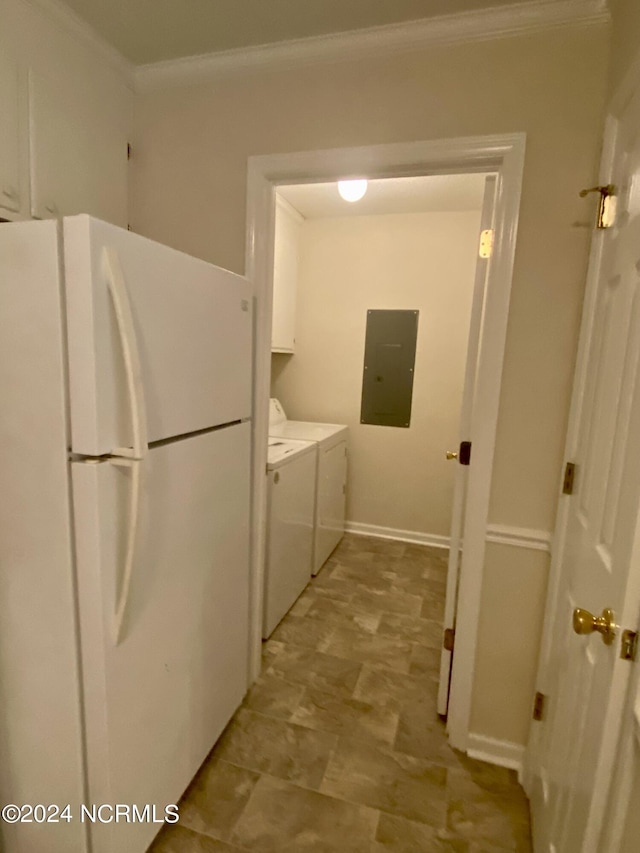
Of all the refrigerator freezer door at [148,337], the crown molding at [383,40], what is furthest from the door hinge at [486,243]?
the refrigerator freezer door at [148,337]

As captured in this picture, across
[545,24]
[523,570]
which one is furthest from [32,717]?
[545,24]

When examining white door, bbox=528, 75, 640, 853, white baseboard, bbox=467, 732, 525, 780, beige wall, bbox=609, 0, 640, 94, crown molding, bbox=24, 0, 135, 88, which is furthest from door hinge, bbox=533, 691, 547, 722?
crown molding, bbox=24, 0, 135, 88

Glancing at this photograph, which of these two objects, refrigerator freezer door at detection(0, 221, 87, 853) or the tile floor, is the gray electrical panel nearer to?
the tile floor

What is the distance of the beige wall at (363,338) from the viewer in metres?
3.24

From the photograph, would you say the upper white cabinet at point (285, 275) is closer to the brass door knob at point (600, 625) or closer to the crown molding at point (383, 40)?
the crown molding at point (383, 40)

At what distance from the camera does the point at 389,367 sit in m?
3.45

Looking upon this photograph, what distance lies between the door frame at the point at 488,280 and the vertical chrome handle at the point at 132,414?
821 mm

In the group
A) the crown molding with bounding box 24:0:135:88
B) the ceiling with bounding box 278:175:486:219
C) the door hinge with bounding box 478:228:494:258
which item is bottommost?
the door hinge with bounding box 478:228:494:258

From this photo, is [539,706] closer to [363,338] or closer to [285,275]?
[363,338]

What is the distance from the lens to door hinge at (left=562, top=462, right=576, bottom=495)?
52.4 inches

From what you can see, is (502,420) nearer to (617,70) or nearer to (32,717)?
(617,70)

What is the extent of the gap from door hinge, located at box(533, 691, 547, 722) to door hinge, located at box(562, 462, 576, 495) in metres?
0.70

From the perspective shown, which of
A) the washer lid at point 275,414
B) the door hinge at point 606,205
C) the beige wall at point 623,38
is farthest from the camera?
the washer lid at point 275,414

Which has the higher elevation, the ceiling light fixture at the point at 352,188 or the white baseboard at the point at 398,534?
the ceiling light fixture at the point at 352,188
